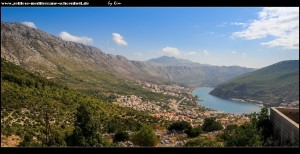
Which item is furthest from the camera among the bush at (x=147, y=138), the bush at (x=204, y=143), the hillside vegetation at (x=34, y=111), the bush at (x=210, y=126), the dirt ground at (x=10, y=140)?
the bush at (x=210, y=126)

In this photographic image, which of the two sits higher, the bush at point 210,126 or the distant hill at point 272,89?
the distant hill at point 272,89

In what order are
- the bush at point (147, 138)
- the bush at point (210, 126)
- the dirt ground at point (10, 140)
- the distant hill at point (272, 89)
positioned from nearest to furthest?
1. the dirt ground at point (10, 140)
2. the bush at point (147, 138)
3. the bush at point (210, 126)
4. the distant hill at point (272, 89)

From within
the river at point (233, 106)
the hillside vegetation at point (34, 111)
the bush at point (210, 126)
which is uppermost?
the hillside vegetation at point (34, 111)

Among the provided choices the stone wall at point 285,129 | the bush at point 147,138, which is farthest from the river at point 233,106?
the stone wall at point 285,129

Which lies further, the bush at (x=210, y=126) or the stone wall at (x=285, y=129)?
the bush at (x=210, y=126)

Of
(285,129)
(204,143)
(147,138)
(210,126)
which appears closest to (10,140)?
(147,138)

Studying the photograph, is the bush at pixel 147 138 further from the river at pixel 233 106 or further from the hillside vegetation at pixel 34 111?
the river at pixel 233 106
